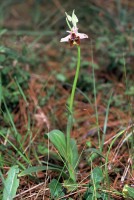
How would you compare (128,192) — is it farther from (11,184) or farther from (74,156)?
(11,184)

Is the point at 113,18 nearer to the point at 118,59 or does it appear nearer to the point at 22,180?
the point at 118,59

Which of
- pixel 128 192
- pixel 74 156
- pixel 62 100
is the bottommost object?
pixel 128 192

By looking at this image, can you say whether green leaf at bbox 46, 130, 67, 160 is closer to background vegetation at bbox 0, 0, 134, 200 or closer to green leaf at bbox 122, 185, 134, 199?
background vegetation at bbox 0, 0, 134, 200

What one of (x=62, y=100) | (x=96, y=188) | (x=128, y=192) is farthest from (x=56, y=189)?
(x=62, y=100)

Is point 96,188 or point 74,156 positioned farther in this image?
point 74,156

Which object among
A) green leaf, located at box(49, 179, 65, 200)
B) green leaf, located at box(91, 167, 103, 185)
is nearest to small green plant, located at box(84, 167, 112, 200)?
green leaf, located at box(91, 167, 103, 185)

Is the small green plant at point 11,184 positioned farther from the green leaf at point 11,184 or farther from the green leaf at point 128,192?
the green leaf at point 128,192

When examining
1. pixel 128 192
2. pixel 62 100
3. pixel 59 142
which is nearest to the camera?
pixel 128 192
